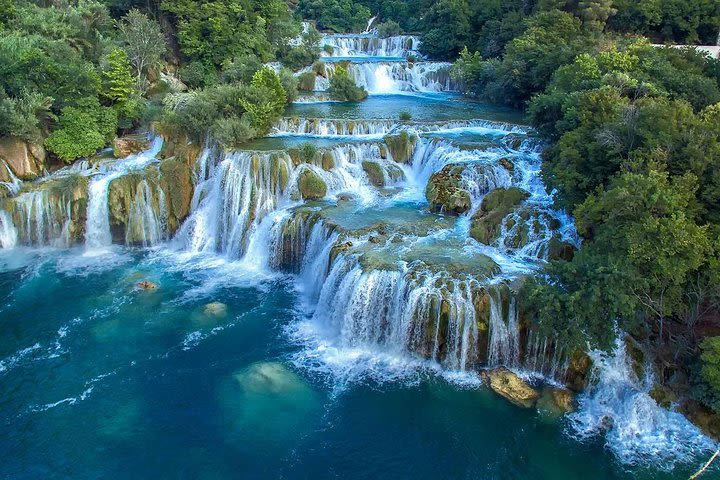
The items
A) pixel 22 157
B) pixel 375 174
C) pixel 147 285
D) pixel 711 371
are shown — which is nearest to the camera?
pixel 711 371

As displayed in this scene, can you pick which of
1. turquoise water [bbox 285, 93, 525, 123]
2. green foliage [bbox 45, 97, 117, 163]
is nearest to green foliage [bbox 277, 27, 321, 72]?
turquoise water [bbox 285, 93, 525, 123]

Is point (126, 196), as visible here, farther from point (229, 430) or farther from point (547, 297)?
point (547, 297)

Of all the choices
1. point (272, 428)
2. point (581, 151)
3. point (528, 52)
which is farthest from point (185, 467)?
point (528, 52)

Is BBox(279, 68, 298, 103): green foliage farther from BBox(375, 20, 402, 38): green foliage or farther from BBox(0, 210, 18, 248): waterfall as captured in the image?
BBox(375, 20, 402, 38): green foliage

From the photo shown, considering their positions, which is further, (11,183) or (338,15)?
(338,15)

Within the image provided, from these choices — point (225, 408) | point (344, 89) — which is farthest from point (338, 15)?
point (225, 408)

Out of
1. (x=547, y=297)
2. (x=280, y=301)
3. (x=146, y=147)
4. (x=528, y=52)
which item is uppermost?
(x=528, y=52)

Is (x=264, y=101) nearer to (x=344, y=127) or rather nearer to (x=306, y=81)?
(x=344, y=127)

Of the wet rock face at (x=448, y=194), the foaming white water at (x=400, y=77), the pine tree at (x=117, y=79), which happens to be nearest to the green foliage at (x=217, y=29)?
the foaming white water at (x=400, y=77)
